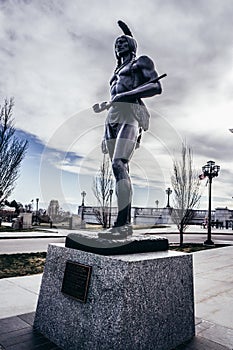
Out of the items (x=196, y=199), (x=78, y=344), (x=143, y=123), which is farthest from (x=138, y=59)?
(x=196, y=199)

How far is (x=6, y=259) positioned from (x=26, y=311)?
195 inches

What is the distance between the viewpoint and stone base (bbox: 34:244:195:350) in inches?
111

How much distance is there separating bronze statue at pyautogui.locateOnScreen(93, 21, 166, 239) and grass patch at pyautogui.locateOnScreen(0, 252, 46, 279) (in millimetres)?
4259

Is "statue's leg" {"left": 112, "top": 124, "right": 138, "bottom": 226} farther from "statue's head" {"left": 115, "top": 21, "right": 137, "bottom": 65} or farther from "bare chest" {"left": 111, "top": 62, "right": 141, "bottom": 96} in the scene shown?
"statue's head" {"left": 115, "top": 21, "right": 137, "bottom": 65}

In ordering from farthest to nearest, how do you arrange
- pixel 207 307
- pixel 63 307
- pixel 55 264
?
pixel 207 307 → pixel 55 264 → pixel 63 307

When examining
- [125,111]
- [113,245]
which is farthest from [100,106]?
[113,245]

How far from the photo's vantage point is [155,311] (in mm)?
3049

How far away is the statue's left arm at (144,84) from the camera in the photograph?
3705 millimetres

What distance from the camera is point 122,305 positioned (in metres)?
2.77

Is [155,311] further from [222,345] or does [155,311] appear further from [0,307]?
[0,307]

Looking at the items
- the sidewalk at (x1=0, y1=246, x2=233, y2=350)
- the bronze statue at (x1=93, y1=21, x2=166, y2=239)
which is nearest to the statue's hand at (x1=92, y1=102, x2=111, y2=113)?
the bronze statue at (x1=93, y1=21, x2=166, y2=239)

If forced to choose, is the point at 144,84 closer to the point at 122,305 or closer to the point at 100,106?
the point at 100,106

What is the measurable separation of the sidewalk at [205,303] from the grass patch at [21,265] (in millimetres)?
611

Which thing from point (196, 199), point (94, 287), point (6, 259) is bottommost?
point (6, 259)
